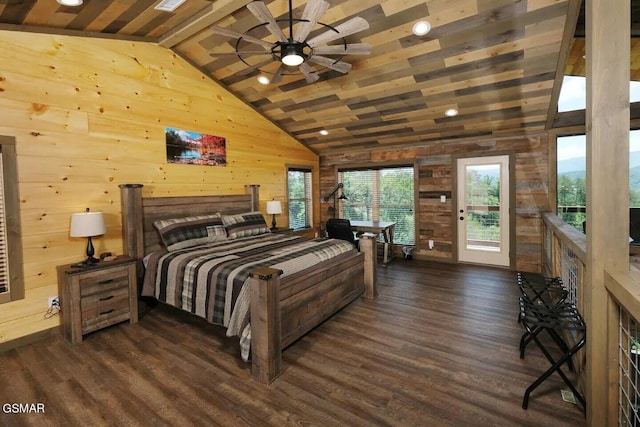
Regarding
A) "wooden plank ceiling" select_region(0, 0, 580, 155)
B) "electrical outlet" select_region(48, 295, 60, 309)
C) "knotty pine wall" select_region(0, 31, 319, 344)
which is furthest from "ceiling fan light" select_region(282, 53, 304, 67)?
"electrical outlet" select_region(48, 295, 60, 309)

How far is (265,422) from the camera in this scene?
1.80 metres

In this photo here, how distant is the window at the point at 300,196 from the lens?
20.4 ft

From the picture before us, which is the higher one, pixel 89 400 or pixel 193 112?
pixel 193 112

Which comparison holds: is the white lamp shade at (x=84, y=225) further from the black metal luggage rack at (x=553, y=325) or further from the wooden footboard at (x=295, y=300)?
the black metal luggage rack at (x=553, y=325)

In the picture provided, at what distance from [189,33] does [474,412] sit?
4438 mm

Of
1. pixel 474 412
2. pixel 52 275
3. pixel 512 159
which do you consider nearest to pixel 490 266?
pixel 512 159

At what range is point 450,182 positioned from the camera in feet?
17.8

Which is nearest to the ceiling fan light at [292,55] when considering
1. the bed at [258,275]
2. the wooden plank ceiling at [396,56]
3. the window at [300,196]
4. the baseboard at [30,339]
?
the wooden plank ceiling at [396,56]

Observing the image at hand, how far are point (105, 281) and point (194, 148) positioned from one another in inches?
82.9

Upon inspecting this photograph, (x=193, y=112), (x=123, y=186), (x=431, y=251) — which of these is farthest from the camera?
(x=431, y=251)

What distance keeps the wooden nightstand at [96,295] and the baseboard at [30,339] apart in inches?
6.8

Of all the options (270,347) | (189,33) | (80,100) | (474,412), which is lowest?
(474,412)

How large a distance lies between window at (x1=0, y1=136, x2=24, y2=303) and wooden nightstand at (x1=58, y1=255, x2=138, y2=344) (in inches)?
12.6

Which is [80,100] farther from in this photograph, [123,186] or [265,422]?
[265,422]
